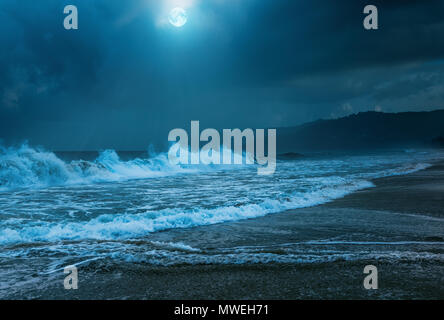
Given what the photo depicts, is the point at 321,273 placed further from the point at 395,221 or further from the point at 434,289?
the point at 395,221

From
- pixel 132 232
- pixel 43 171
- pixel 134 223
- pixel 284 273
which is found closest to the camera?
pixel 284 273

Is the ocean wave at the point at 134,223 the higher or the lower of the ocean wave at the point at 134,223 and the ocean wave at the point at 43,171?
the lower

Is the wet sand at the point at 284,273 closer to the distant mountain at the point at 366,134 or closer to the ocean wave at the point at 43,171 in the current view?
the ocean wave at the point at 43,171

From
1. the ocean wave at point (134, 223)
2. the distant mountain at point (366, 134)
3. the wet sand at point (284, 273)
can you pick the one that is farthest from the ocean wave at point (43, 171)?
the distant mountain at point (366, 134)

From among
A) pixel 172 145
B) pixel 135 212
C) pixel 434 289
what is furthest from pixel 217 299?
pixel 172 145

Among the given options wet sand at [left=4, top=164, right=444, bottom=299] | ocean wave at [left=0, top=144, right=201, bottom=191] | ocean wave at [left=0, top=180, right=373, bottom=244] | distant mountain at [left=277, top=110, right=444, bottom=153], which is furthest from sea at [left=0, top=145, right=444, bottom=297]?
distant mountain at [left=277, top=110, right=444, bottom=153]

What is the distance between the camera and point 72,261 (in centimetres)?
464

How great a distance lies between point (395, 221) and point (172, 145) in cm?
3544

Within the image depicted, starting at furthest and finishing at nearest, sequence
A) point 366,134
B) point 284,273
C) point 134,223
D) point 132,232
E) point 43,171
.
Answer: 1. point 366,134
2. point 43,171
3. point 134,223
4. point 132,232
5. point 284,273

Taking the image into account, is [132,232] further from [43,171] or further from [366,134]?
[366,134]

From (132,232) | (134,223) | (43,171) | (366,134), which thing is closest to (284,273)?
(132,232)

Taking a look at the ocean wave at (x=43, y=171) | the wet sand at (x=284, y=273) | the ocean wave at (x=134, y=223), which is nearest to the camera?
the wet sand at (x=284, y=273)

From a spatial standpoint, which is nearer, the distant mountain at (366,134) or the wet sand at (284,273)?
the wet sand at (284,273)

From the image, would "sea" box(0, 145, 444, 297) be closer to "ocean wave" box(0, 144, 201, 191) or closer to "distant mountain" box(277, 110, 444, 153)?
"ocean wave" box(0, 144, 201, 191)
